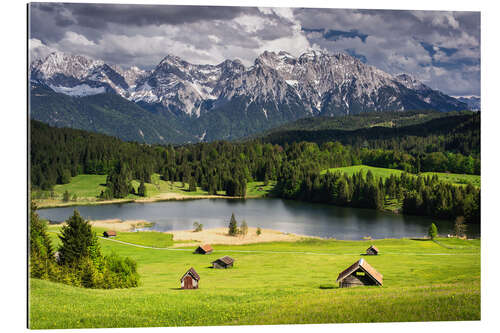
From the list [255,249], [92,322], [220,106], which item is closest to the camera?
[92,322]

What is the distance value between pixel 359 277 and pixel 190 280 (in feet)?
14.0

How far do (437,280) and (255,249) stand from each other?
5.92m

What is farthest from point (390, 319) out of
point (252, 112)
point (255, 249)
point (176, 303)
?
point (252, 112)

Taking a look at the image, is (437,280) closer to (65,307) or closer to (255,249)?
(255,249)

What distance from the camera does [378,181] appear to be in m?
18.6

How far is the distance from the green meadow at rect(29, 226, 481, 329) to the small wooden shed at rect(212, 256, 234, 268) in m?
0.21

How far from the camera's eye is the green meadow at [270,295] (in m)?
9.30

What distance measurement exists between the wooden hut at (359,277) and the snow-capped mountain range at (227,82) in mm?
6567

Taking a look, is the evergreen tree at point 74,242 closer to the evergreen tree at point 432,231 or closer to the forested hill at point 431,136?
the evergreen tree at point 432,231

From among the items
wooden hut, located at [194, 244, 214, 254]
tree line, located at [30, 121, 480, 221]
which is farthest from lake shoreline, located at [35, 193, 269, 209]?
wooden hut, located at [194, 244, 214, 254]

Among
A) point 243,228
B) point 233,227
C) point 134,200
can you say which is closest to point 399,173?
point 243,228

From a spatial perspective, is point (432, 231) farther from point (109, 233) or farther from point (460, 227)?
point (109, 233)

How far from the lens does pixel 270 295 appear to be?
10.3 meters

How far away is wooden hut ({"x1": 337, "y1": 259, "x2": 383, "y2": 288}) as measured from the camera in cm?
1066
